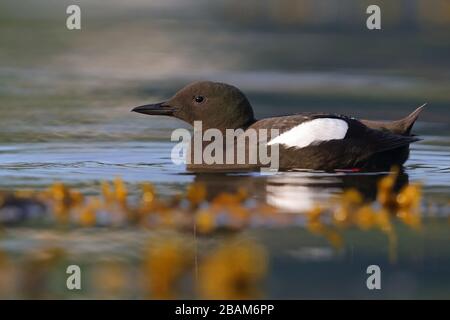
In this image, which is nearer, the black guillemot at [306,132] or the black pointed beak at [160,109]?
the black guillemot at [306,132]

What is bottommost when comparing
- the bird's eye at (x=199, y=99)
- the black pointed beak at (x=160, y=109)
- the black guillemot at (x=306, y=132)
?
the black guillemot at (x=306, y=132)

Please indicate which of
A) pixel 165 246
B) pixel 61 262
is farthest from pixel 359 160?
pixel 61 262

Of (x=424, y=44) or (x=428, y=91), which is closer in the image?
(x=428, y=91)

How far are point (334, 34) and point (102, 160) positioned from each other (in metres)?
7.97

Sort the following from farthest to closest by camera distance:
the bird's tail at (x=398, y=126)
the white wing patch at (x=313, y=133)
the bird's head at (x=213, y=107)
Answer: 1. the bird's tail at (x=398, y=126)
2. the bird's head at (x=213, y=107)
3. the white wing patch at (x=313, y=133)

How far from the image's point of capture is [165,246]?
7723 mm

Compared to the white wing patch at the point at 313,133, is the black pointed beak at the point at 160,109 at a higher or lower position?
higher

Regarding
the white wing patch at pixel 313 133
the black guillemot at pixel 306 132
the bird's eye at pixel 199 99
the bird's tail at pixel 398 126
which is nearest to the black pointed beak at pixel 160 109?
the black guillemot at pixel 306 132

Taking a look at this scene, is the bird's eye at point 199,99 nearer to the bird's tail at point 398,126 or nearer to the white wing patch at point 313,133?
Answer: the white wing patch at point 313,133

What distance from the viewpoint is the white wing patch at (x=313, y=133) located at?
10.6 m

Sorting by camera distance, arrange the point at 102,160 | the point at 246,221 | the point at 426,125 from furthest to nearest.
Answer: the point at 426,125 < the point at 102,160 < the point at 246,221

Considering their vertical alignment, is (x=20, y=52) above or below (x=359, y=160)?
above
